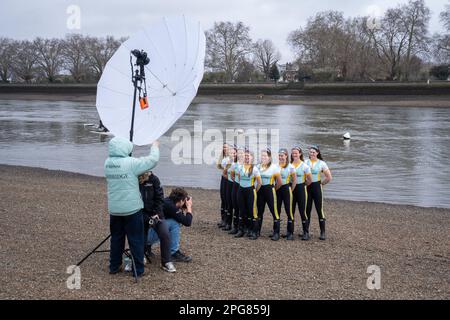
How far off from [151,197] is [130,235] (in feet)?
2.00

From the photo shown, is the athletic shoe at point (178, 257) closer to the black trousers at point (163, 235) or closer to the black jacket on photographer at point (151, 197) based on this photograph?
the black trousers at point (163, 235)

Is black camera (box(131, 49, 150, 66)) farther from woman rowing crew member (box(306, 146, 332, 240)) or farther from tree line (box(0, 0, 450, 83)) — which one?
tree line (box(0, 0, 450, 83))

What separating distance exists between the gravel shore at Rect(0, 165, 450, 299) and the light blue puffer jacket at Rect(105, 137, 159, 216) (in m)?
1.01

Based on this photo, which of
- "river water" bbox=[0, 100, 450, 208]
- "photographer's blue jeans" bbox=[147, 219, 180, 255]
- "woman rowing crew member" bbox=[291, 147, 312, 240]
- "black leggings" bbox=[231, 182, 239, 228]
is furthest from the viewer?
"river water" bbox=[0, 100, 450, 208]

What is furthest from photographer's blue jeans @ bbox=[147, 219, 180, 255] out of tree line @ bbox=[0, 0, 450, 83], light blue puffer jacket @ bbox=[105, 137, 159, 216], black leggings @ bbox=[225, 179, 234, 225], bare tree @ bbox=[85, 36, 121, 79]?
bare tree @ bbox=[85, 36, 121, 79]

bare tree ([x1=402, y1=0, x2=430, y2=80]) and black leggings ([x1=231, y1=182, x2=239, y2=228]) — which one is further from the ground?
bare tree ([x1=402, y1=0, x2=430, y2=80])

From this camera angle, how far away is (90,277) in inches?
275

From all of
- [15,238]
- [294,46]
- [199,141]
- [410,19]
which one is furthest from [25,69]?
[15,238]

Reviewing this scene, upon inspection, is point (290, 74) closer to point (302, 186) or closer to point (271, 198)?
point (302, 186)

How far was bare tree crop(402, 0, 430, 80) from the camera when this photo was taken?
10925cm

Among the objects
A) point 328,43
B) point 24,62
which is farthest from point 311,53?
point 24,62

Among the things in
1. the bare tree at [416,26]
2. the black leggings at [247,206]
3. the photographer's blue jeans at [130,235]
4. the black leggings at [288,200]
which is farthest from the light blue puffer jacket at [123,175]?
the bare tree at [416,26]

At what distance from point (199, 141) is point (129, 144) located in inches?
1008

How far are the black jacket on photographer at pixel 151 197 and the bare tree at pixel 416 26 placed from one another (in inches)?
4372
